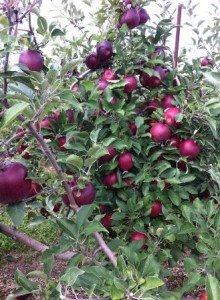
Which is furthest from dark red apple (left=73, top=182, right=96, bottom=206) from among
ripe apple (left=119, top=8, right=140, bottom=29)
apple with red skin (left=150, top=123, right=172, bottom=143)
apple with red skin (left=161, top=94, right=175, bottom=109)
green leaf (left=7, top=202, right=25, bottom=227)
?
ripe apple (left=119, top=8, right=140, bottom=29)

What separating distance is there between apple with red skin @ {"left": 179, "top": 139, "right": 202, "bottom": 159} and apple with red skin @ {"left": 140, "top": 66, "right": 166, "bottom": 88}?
0.70 ft

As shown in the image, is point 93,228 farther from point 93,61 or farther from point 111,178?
point 93,61

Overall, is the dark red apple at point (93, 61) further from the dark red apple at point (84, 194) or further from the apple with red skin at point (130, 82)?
the dark red apple at point (84, 194)

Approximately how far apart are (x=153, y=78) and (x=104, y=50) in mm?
167

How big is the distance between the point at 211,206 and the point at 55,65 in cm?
54

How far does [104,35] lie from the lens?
54.2 inches

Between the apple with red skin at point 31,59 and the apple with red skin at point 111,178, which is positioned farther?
the apple with red skin at point 111,178

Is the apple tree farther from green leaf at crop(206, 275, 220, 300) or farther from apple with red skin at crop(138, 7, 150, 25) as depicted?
green leaf at crop(206, 275, 220, 300)

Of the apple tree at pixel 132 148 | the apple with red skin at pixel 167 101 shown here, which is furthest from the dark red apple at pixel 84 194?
the apple with red skin at pixel 167 101

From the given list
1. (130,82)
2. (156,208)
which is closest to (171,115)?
(130,82)

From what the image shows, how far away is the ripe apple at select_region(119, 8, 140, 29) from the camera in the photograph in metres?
1.30

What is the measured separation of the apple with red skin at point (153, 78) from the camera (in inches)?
51.0

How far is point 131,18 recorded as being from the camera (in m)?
1.30

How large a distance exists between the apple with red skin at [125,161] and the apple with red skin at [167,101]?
19 cm
